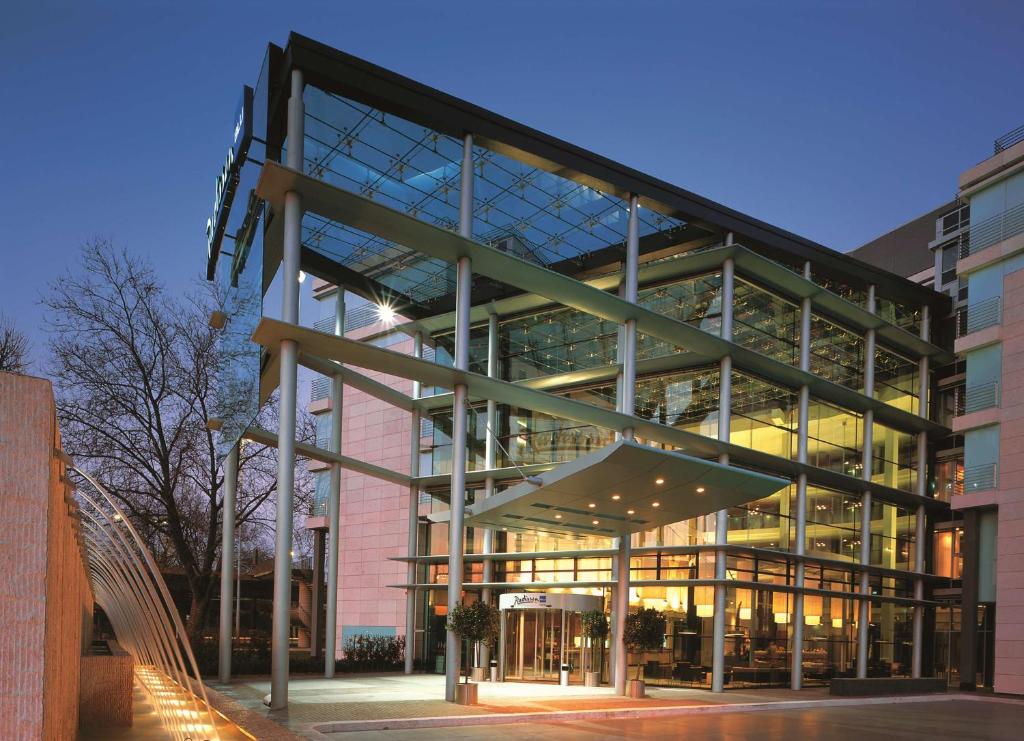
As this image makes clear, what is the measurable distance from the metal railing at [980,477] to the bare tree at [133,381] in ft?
95.9

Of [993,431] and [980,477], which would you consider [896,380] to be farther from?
[980,477]

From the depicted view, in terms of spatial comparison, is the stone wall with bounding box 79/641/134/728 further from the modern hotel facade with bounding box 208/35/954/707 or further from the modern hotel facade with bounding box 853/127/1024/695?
the modern hotel facade with bounding box 853/127/1024/695

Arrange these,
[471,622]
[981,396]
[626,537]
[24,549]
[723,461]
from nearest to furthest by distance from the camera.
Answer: [24,549], [471,622], [626,537], [723,461], [981,396]

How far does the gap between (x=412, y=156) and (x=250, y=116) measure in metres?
4.53

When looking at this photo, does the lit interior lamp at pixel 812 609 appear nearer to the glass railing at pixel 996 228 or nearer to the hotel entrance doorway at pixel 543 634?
the hotel entrance doorway at pixel 543 634

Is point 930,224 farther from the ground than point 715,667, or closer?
farther from the ground

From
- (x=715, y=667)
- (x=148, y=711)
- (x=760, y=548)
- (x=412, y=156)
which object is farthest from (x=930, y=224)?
(x=148, y=711)

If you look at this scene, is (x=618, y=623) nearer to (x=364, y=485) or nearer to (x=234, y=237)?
(x=234, y=237)

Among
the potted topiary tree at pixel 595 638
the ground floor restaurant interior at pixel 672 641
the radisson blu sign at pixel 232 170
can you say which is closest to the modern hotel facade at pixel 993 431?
the ground floor restaurant interior at pixel 672 641

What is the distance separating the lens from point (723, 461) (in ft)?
106

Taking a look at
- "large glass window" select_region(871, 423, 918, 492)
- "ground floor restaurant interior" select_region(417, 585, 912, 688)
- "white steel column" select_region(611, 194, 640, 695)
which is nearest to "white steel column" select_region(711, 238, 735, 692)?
"ground floor restaurant interior" select_region(417, 585, 912, 688)

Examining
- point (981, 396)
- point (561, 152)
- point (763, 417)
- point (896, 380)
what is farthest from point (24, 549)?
point (896, 380)

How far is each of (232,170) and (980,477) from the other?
30544 millimetres

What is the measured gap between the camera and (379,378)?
45688 millimetres
